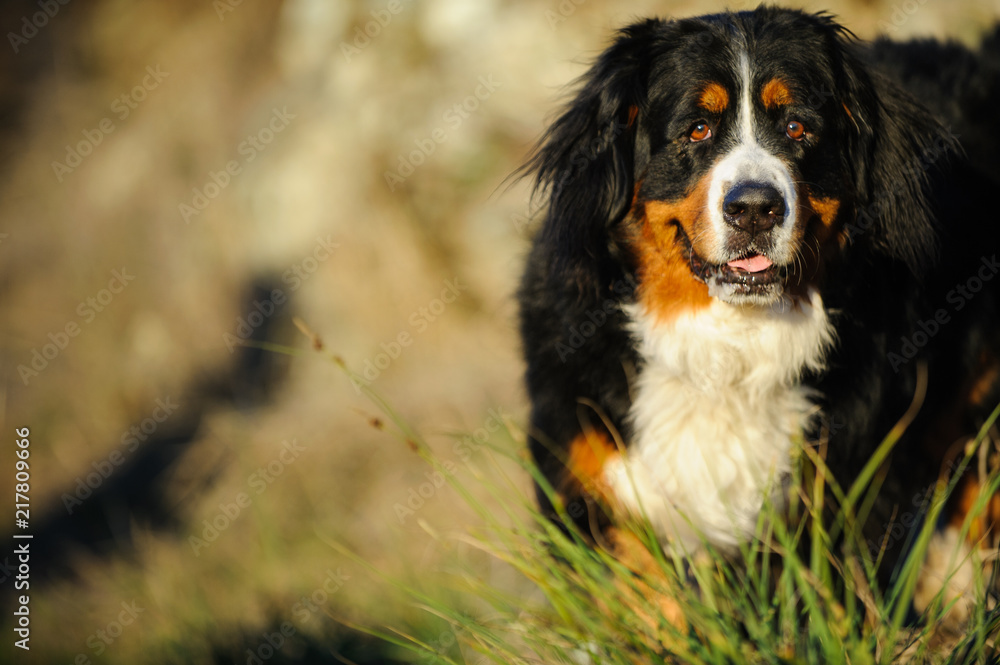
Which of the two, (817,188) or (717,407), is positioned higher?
(817,188)

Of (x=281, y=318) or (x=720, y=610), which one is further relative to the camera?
(x=281, y=318)

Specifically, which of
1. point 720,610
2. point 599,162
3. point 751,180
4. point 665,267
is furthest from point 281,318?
point 720,610

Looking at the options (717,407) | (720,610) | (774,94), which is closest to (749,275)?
(717,407)

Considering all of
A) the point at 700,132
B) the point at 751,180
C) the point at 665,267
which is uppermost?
the point at 700,132

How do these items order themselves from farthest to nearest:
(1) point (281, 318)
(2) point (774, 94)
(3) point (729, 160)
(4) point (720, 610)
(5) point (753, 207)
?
(1) point (281, 318) → (2) point (774, 94) → (3) point (729, 160) → (5) point (753, 207) → (4) point (720, 610)

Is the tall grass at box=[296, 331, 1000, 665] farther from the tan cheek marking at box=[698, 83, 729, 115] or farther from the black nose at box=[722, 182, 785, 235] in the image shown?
the tan cheek marking at box=[698, 83, 729, 115]

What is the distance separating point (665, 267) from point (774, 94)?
63cm

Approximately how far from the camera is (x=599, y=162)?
273 cm

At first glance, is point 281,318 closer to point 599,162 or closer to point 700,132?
point 599,162

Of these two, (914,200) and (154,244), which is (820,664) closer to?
(914,200)

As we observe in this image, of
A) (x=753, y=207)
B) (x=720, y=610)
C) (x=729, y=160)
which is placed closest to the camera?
(x=720, y=610)

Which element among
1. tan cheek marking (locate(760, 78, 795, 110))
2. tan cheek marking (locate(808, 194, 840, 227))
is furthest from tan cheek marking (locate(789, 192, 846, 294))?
tan cheek marking (locate(760, 78, 795, 110))

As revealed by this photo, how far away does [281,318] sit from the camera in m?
7.27

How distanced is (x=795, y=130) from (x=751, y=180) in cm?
39
